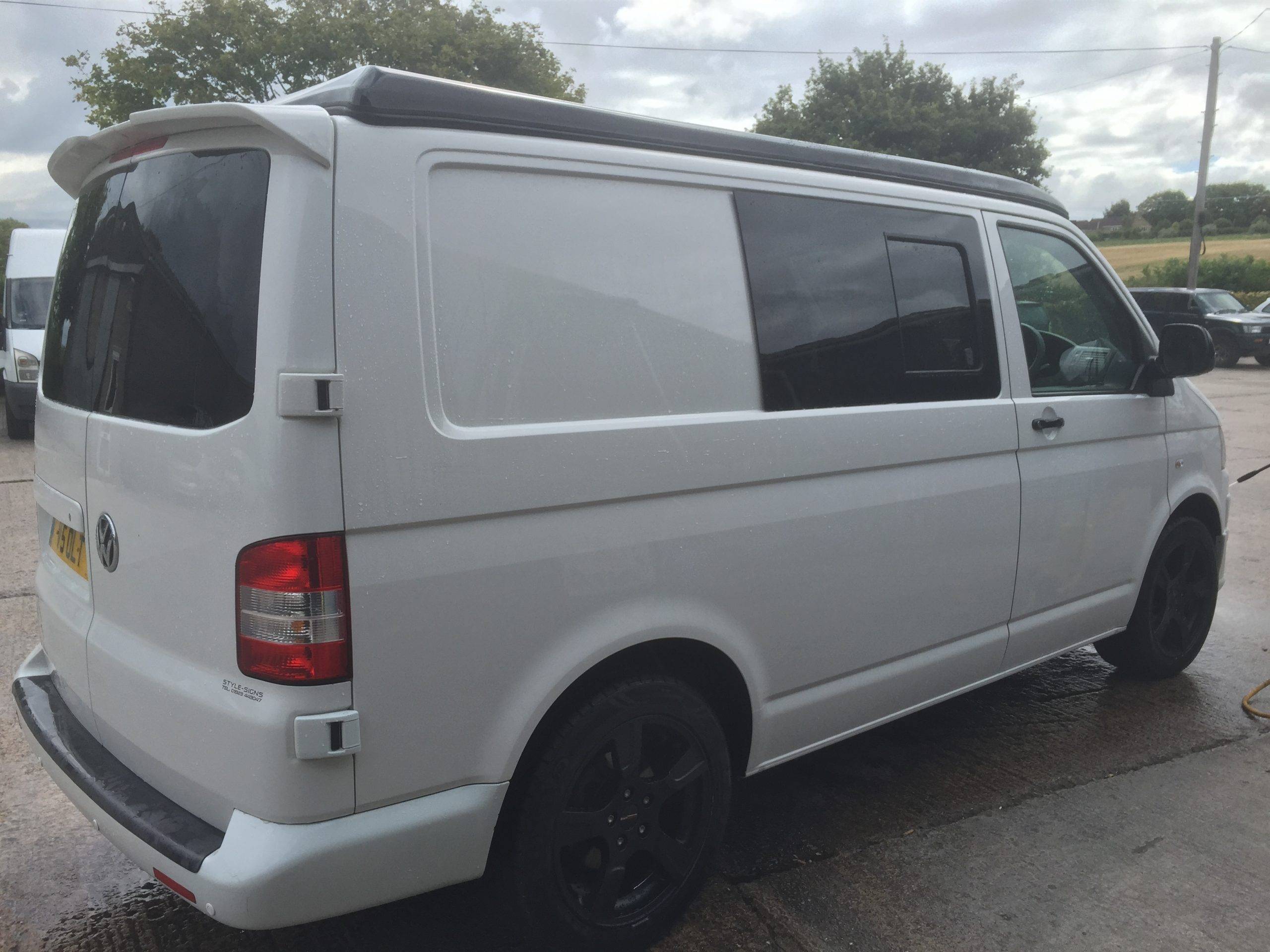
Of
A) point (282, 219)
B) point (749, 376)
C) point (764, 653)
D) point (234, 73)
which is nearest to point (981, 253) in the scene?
point (749, 376)

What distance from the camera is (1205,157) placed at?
27.0m

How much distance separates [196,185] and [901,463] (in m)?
1.97

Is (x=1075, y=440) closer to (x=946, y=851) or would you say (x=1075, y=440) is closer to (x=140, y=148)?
(x=946, y=851)

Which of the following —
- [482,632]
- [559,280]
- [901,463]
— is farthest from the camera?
[901,463]

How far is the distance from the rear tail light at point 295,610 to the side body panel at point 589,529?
4cm

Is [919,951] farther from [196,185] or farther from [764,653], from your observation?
[196,185]

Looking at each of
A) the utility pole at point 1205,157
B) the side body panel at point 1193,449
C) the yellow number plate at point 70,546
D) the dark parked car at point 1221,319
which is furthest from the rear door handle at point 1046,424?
the utility pole at point 1205,157

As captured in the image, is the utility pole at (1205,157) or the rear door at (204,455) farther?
the utility pole at (1205,157)

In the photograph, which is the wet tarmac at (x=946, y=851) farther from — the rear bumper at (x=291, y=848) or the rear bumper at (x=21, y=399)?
the rear bumper at (x=21, y=399)

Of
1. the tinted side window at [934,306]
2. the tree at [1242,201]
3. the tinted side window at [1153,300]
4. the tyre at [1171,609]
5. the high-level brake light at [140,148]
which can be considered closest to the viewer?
the high-level brake light at [140,148]

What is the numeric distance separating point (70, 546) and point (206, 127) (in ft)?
3.73

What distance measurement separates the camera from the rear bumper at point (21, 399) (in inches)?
445

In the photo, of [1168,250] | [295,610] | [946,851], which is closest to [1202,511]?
[946,851]

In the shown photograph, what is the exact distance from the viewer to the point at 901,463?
9.73ft
